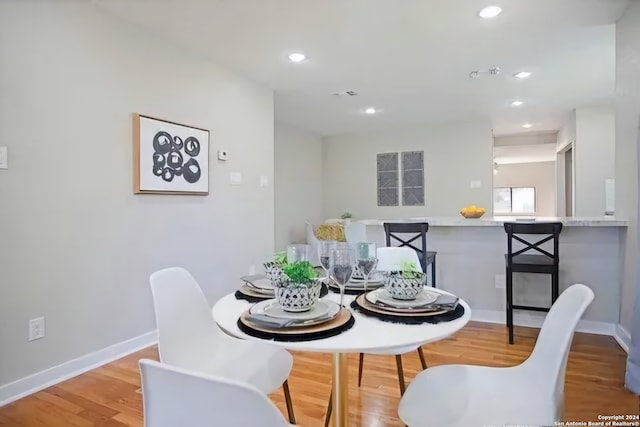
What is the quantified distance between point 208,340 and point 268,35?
2.40 m

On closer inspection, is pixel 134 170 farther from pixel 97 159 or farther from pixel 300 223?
pixel 300 223

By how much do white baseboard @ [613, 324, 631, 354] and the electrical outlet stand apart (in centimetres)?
383

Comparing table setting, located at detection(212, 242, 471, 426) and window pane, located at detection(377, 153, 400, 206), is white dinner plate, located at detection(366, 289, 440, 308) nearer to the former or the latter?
table setting, located at detection(212, 242, 471, 426)

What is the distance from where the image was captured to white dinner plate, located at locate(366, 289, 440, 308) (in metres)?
1.29

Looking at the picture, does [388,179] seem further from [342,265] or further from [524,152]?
[342,265]

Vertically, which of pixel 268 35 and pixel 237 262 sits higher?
pixel 268 35

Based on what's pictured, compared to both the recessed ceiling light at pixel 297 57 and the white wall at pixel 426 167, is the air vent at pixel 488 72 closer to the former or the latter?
the recessed ceiling light at pixel 297 57

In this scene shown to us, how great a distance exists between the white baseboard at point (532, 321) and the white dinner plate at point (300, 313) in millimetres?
2737

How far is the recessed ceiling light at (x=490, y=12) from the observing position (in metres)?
2.61

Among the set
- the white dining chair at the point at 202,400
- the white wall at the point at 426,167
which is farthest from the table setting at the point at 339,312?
the white wall at the point at 426,167

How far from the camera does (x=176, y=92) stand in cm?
315

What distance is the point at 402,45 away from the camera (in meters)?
3.21

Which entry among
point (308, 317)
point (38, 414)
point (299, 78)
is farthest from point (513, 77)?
A: point (38, 414)

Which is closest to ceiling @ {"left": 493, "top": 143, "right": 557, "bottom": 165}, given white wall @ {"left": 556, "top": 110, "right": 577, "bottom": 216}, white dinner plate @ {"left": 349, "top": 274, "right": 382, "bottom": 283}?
white wall @ {"left": 556, "top": 110, "right": 577, "bottom": 216}
